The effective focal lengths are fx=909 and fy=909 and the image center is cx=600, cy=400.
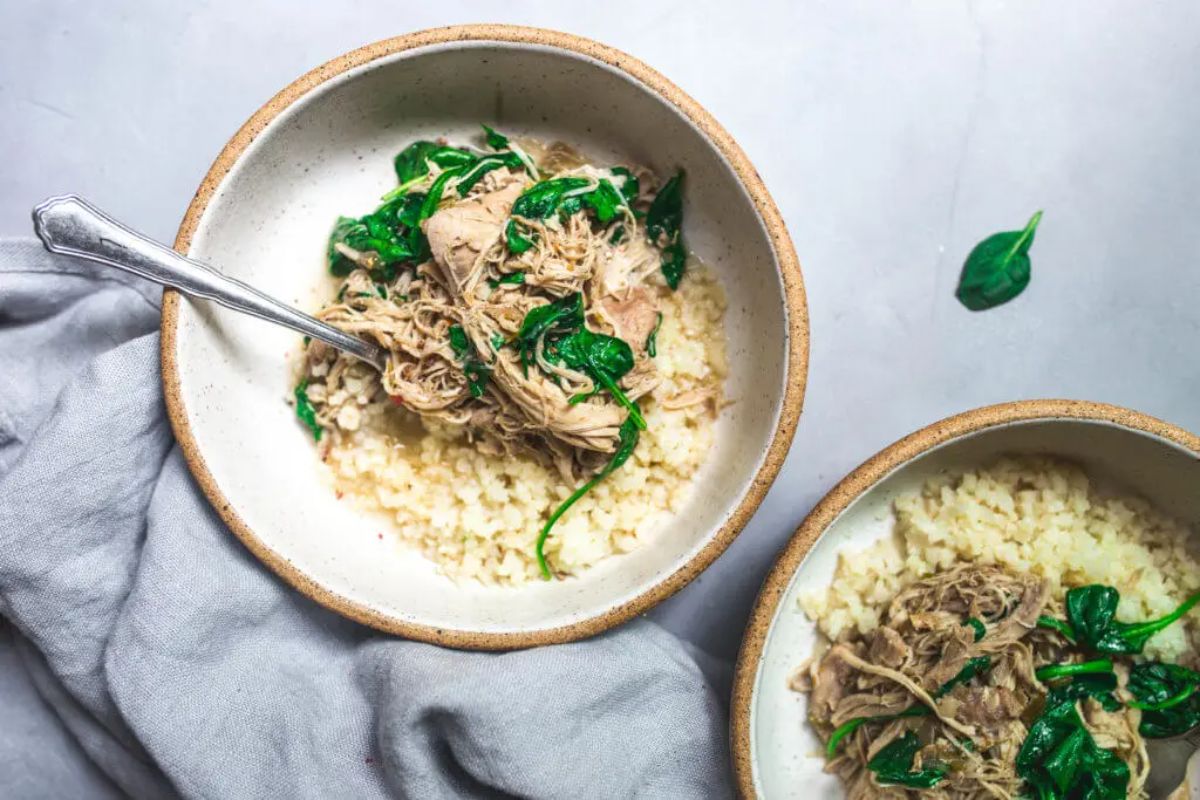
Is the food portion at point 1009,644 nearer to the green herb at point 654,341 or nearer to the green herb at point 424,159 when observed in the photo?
the green herb at point 654,341

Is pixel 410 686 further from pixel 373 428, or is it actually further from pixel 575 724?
pixel 373 428

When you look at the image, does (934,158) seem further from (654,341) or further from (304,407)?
(304,407)

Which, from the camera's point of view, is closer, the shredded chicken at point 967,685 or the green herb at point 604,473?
the shredded chicken at point 967,685

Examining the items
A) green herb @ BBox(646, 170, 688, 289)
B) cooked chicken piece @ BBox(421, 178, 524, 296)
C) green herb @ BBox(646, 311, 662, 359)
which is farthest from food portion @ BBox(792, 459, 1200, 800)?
cooked chicken piece @ BBox(421, 178, 524, 296)

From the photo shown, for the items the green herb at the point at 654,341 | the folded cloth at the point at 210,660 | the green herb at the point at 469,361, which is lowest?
the folded cloth at the point at 210,660

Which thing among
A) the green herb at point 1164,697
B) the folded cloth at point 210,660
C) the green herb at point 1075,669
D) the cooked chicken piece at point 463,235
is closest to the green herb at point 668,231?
the cooked chicken piece at point 463,235

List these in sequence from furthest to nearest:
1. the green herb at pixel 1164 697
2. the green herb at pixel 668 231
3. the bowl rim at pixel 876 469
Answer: the green herb at pixel 668 231
the green herb at pixel 1164 697
the bowl rim at pixel 876 469

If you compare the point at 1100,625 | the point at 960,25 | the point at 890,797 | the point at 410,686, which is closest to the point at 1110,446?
the point at 1100,625
